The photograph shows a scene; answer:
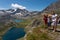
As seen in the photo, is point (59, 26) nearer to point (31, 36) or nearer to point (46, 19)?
point (46, 19)

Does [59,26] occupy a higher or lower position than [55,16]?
lower

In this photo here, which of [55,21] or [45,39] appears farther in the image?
[55,21]

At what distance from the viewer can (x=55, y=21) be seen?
53.8 ft

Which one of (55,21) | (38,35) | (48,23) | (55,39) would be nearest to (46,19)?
(48,23)

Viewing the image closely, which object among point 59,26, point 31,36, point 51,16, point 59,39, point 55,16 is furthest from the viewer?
point 59,26

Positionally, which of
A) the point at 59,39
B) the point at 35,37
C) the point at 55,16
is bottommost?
the point at 59,39

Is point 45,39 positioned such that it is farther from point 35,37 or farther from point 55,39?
point 55,39

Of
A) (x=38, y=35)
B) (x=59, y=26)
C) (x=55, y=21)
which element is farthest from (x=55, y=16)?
(x=38, y=35)

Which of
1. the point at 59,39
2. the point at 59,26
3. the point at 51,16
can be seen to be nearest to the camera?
the point at 59,39

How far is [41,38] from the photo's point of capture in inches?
396

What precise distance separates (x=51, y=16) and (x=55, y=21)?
1.20m

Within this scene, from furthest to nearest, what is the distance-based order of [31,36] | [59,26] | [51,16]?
[59,26] < [51,16] < [31,36]

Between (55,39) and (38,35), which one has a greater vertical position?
(38,35)

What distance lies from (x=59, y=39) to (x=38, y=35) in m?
3.02
